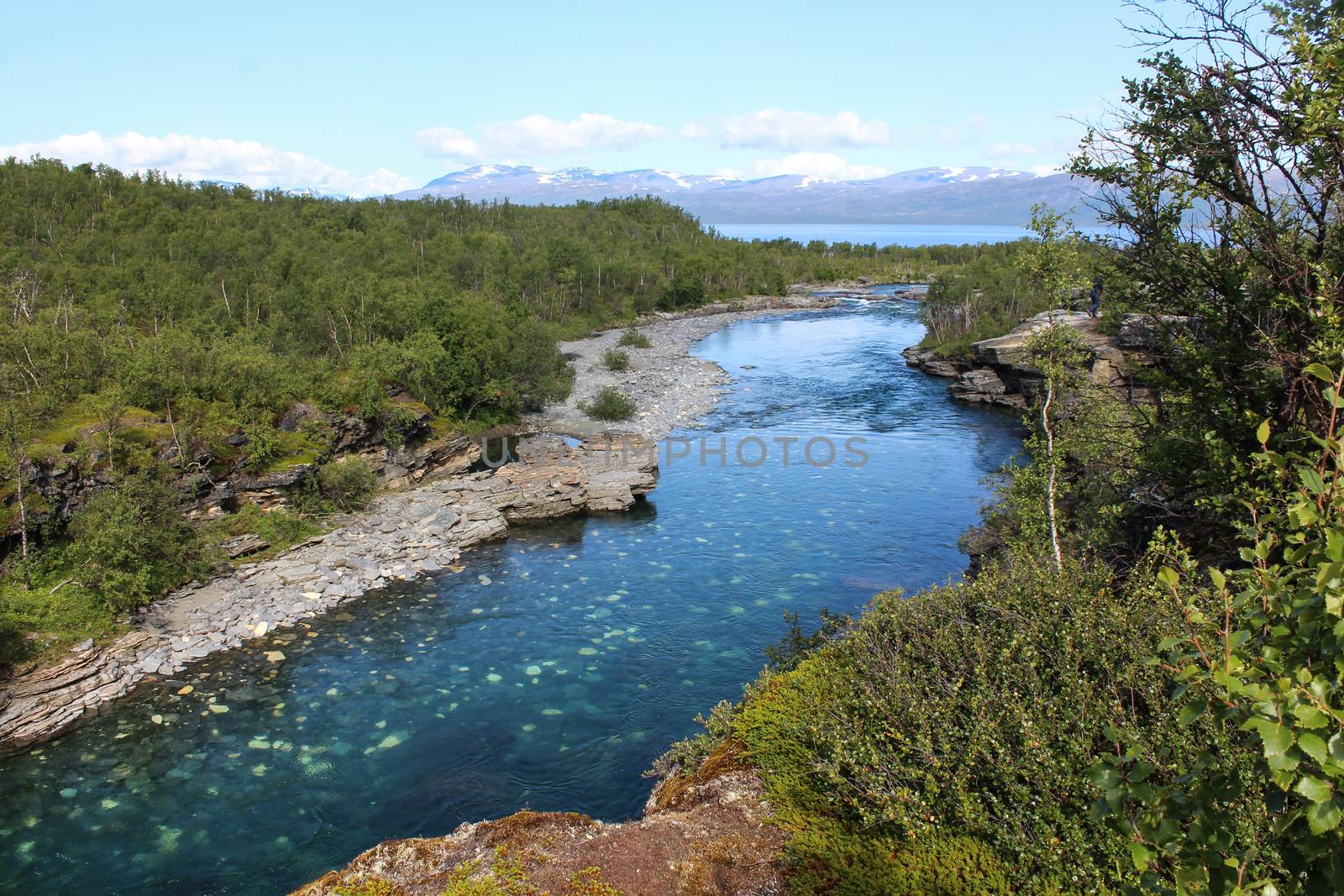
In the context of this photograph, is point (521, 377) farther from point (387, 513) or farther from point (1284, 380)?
point (1284, 380)

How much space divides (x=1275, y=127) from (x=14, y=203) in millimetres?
68604

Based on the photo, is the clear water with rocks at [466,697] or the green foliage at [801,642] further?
the green foliage at [801,642]

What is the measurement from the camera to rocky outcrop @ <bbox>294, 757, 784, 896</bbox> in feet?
29.5

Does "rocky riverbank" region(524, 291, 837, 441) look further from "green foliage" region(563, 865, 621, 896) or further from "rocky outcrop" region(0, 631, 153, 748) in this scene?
"green foliage" region(563, 865, 621, 896)

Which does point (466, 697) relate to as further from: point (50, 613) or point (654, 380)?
point (654, 380)

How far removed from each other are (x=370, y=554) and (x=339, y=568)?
134cm

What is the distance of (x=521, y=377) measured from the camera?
4488 cm

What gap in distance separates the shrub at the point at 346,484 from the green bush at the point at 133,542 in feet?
19.3

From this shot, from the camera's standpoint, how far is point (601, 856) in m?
9.49

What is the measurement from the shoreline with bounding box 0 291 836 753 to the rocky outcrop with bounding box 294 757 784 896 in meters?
12.2

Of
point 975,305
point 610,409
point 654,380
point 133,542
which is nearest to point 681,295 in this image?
point 975,305

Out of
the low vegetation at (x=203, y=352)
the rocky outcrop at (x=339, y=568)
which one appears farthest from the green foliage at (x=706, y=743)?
the low vegetation at (x=203, y=352)

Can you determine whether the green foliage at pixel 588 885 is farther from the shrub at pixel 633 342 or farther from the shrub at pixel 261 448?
the shrub at pixel 633 342

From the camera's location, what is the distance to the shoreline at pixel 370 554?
18.1m
